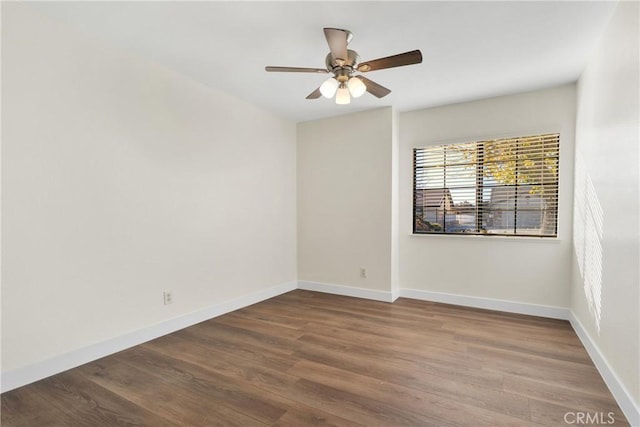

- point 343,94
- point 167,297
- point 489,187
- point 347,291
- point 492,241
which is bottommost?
point 347,291

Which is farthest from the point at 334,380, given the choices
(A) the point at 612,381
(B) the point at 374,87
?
(B) the point at 374,87

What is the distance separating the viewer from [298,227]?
4727 millimetres

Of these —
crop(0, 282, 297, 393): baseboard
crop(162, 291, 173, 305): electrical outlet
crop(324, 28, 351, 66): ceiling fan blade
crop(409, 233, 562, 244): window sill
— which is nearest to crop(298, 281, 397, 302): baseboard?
crop(409, 233, 562, 244): window sill

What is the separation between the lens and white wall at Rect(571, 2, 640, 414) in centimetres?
176

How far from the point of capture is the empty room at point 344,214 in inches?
76.6

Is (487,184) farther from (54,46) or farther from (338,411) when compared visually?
(54,46)

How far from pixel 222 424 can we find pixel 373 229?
2.87 meters

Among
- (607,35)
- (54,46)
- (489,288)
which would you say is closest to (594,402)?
(489,288)

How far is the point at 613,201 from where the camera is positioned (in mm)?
2068

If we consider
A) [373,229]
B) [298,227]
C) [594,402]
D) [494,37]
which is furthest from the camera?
[298,227]

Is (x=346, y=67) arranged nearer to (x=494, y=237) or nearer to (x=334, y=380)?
(x=334, y=380)

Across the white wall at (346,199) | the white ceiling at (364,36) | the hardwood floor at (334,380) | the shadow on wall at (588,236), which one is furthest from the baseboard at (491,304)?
the white ceiling at (364,36)

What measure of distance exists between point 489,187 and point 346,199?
177cm

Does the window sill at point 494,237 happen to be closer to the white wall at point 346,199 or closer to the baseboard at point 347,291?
the white wall at point 346,199
